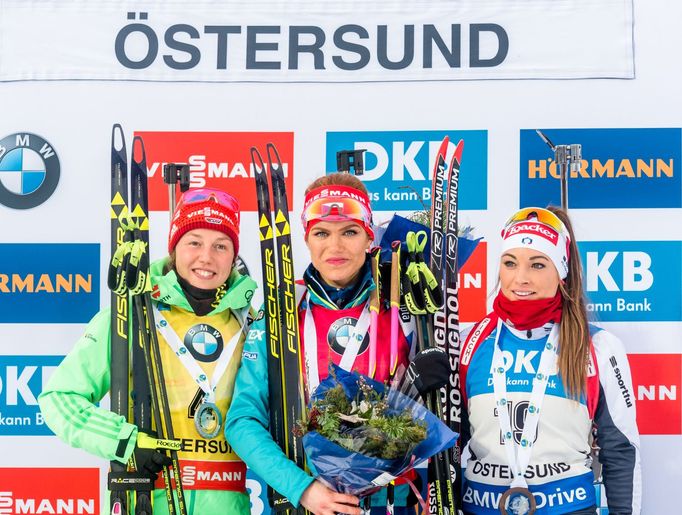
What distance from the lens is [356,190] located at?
309 centimetres

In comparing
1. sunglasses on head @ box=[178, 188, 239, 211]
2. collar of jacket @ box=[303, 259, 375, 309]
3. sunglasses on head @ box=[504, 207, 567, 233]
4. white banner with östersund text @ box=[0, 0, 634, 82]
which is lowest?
collar of jacket @ box=[303, 259, 375, 309]

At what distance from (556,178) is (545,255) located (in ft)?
3.10

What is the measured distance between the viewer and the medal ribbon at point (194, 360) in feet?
10.1

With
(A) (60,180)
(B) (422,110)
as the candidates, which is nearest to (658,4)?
(B) (422,110)

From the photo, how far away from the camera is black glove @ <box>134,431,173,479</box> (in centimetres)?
299

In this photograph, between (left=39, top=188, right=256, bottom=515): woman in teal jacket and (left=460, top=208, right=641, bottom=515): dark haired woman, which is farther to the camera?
(left=39, top=188, right=256, bottom=515): woman in teal jacket

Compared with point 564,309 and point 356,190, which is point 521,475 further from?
point 356,190

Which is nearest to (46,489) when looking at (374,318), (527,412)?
(374,318)

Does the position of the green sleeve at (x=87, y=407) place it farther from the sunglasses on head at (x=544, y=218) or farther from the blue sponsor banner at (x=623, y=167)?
the blue sponsor banner at (x=623, y=167)

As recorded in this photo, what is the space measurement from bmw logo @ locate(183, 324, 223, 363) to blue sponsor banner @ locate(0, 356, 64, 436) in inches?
46.8

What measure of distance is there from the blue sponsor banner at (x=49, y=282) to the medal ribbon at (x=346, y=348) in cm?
143

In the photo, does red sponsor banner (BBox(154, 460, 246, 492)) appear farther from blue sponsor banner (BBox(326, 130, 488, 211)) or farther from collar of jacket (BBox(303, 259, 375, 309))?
blue sponsor banner (BBox(326, 130, 488, 211))

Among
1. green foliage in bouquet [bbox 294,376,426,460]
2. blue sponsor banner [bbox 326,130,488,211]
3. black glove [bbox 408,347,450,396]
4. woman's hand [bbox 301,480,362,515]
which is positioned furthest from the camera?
blue sponsor banner [bbox 326,130,488,211]

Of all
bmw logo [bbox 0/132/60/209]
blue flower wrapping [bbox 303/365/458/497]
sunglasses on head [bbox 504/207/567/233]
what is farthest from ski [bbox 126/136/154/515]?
sunglasses on head [bbox 504/207/567/233]
